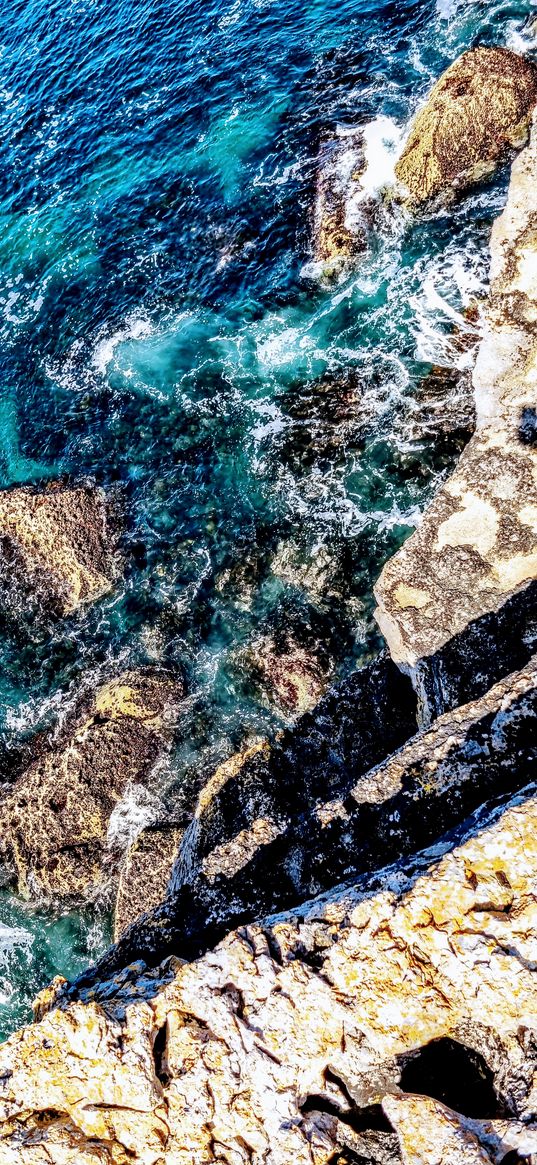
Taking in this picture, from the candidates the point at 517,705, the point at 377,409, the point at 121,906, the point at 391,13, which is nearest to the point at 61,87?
the point at 391,13

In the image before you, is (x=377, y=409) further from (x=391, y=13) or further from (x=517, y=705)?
(x=391, y=13)

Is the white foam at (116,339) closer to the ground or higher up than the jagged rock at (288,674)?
higher up

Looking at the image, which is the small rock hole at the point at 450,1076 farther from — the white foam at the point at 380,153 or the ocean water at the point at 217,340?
the white foam at the point at 380,153

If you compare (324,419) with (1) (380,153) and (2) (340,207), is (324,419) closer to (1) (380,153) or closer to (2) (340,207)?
(2) (340,207)

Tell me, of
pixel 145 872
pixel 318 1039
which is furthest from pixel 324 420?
pixel 318 1039

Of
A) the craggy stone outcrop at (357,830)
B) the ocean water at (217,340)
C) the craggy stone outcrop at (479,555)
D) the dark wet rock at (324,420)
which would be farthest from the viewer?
the dark wet rock at (324,420)

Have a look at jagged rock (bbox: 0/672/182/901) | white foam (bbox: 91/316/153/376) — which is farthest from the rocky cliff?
white foam (bbox: 91/316/153/376)

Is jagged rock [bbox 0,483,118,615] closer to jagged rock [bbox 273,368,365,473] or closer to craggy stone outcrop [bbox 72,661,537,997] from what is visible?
jagged rock [bbox 273,368,365,473]

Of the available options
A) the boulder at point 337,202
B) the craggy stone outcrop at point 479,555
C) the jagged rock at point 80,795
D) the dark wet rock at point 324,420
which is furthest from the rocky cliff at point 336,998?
the boulder at point 337,202
